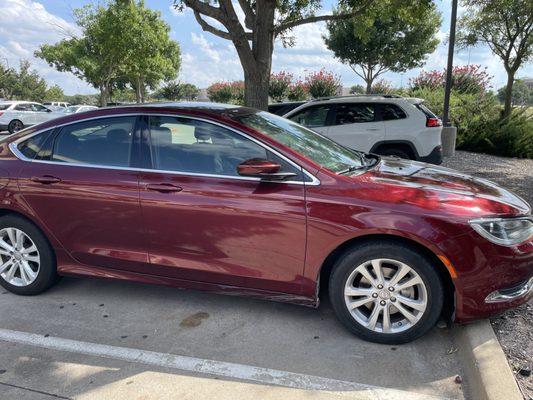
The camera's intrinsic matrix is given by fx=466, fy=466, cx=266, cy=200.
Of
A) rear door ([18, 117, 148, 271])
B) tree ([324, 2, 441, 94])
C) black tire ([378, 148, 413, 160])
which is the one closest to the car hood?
rear door ([18, 117, 148, 271])

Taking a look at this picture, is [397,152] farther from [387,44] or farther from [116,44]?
[116,44]

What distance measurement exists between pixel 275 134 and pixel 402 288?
1485mm

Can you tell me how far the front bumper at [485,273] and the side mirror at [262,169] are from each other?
1.17 m

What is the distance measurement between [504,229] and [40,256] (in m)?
3.63

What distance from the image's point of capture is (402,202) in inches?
121

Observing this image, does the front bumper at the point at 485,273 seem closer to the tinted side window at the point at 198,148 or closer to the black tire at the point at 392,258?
the black tire at the point at 392,258

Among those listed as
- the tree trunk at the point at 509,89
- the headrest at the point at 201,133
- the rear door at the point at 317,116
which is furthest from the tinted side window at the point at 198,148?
the tree trunk at the point at 509,89

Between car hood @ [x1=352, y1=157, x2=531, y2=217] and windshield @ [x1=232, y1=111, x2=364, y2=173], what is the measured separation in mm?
254

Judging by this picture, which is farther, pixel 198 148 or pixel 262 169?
pixel 198 148

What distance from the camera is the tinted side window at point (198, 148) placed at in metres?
3.47

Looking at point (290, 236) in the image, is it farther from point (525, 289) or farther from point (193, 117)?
point (525, 289)

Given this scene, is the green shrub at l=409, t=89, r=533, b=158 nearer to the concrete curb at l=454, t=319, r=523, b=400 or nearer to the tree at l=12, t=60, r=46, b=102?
the concrete curb at l=454, t=319, r=523, b=400

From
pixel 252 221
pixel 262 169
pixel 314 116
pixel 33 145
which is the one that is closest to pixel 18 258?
pixel 33 145

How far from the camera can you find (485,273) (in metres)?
2.98
